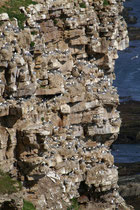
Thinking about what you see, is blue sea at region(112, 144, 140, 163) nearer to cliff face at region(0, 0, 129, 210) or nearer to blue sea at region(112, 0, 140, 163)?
blue sea at region(112, 0, 140, 163)

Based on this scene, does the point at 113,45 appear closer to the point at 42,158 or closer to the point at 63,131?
the point at 63,131

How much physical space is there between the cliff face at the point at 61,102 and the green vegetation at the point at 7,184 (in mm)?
405

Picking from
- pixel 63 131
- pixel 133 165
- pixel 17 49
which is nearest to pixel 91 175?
pixel 63 131

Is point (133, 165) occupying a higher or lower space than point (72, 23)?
lower

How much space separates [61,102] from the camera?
189 feet

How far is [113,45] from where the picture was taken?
225 ft

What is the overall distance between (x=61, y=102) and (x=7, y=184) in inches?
324

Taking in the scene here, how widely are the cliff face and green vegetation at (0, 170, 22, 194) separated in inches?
15.9

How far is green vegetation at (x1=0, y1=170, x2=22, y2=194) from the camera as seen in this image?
164ft

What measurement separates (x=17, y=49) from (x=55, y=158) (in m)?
8.27

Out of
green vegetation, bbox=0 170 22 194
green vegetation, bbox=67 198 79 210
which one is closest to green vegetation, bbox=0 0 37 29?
green vegetation, bbox=0 170 22 194

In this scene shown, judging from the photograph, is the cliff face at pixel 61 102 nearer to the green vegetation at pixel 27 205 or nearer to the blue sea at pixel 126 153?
the green vegetation at pixel 27 205

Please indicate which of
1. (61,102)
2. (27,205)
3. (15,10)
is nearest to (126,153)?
(61,102)

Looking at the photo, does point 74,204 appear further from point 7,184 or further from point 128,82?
point 128,82
